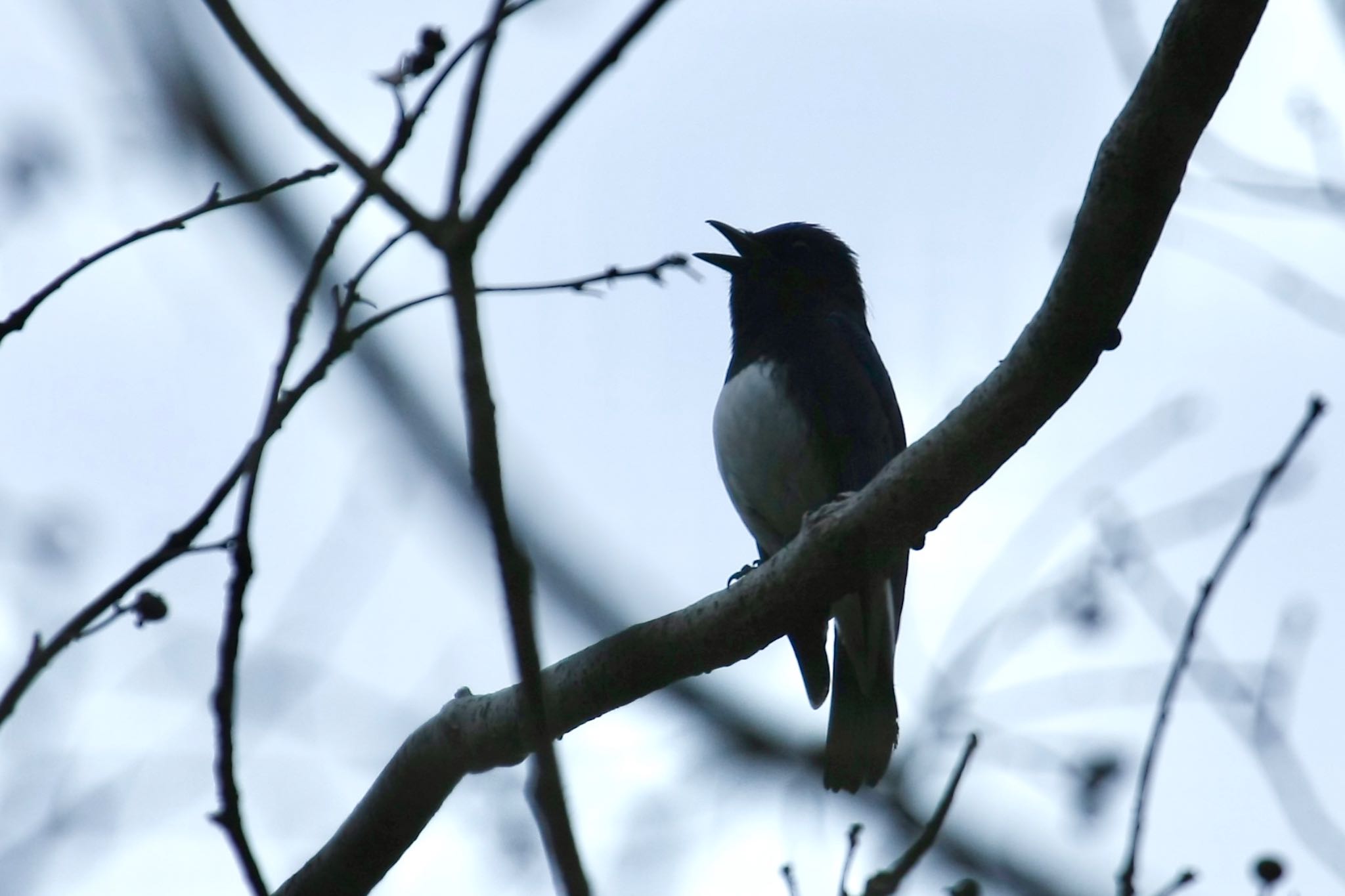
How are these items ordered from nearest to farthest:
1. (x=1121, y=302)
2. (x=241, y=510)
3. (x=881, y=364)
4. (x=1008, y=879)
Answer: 1. (x=241, y=510)
2. (x=1008, y=879)
3. (x=1121, y=302)
4. (x=881, y=364)

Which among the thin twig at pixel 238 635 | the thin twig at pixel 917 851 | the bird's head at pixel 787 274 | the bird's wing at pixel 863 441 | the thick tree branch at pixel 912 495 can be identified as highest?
the bird's head at pixel 787 274

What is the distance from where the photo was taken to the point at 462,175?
5.63 feet

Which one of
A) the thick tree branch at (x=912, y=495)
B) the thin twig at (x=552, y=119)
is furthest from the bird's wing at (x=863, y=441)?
the thin twig at (x=552, y=119)

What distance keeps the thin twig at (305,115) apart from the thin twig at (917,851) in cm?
122

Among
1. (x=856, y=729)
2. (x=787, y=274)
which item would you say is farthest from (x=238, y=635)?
(x=787, y=274)

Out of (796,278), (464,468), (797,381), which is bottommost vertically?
(464,468)

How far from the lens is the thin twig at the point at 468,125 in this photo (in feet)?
5.57

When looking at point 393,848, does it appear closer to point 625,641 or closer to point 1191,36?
point 625,641

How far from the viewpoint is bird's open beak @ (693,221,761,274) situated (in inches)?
288

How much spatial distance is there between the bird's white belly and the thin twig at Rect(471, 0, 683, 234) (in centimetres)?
459

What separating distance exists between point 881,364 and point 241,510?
16.2 ft

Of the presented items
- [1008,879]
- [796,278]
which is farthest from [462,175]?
[796,278]

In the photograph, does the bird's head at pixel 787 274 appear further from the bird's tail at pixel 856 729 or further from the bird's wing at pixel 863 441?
the bird's tail at pixel 856 729

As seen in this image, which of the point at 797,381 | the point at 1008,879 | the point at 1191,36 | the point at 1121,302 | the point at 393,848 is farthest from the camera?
the point at 797,381
